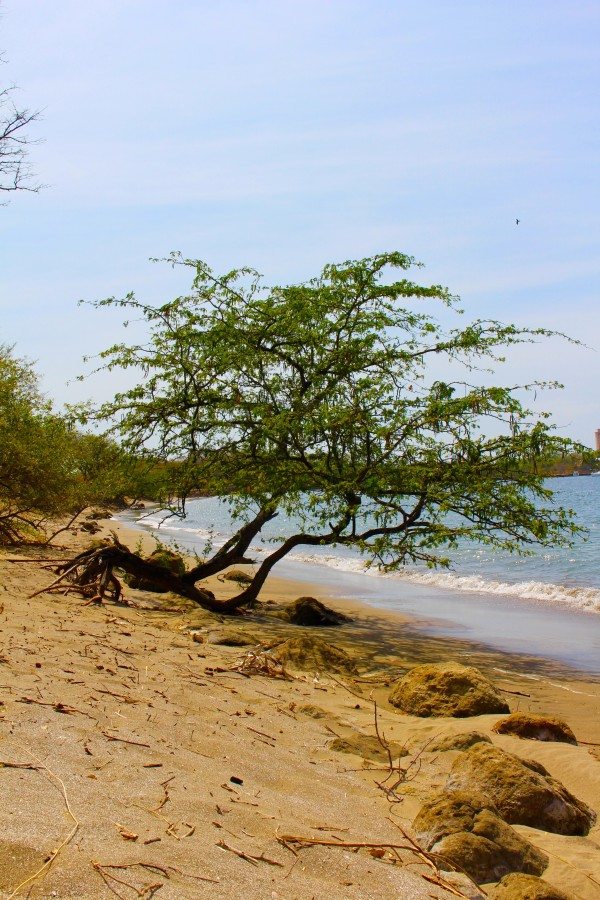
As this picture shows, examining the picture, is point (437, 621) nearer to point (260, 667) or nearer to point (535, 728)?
point (260, 667)

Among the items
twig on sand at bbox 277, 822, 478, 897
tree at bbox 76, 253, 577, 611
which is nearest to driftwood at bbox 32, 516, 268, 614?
tree at bbox 76, 253, 577, 611

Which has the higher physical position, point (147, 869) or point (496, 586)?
point (147, 869)

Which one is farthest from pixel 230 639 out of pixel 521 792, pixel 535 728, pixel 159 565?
pixel 521 792

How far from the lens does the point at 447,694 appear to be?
7.52m

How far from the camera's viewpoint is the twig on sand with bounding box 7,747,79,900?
8.21 feet

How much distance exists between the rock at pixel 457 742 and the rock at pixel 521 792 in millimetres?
809

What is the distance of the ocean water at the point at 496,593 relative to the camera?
13.4 metres

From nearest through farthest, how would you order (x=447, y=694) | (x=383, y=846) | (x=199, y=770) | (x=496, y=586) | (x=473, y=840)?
(x=383, y=846) < (x=473, y=840) < (x=199, y=770) < (x=447, y=694) < (x=496, y=586)

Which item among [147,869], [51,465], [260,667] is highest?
[51,465]

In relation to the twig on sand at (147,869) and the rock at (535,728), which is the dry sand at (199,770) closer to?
the twig on sand at (147,869)

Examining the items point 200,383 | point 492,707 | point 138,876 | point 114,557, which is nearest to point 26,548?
point 114,557

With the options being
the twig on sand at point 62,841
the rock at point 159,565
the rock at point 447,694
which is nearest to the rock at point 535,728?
the rock at point 447,694

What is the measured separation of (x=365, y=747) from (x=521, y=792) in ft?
4.53

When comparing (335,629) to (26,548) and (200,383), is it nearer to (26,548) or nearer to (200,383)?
(200,383)
